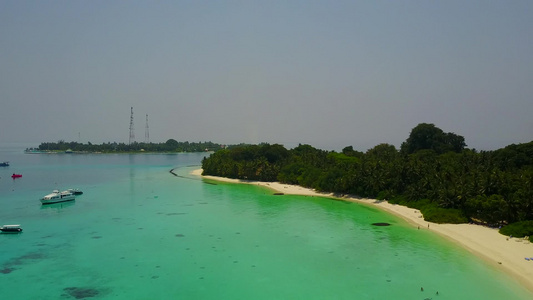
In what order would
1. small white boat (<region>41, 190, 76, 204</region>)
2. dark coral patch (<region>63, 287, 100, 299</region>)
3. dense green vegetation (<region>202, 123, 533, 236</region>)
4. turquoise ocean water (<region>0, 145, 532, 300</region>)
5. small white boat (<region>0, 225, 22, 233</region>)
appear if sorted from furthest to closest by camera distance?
small white boat (<region>41, 190, 76, 204</region>), small white boat (<region>0, 225, 22, 233</region>), dense green vegetation (<region>202, 123, 533, 236</region>), turquoise ocean water (<region>0, 145, 532, 300</region>), dark coral patch (<region>63, 287, 100, 299</region>)

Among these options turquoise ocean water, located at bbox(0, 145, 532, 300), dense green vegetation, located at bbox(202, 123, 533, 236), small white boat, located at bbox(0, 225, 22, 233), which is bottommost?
turquoise ocean water, located at bbox(0, 145, 532, 300)

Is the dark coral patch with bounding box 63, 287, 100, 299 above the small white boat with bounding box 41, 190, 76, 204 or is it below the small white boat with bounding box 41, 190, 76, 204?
below

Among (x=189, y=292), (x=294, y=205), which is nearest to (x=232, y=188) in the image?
(x=294, y=205)

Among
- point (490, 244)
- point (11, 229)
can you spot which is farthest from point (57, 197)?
point (490, 244)

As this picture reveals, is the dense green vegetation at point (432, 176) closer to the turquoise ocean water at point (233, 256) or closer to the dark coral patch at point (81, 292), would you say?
the turquoise ocean water at point (233, 256)

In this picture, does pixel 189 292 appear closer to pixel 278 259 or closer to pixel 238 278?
pixel 238 278

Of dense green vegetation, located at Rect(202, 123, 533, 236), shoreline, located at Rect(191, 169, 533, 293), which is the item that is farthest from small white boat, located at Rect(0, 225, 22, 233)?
dense green vegetation, located at Rect(202, 123, 533, 236)

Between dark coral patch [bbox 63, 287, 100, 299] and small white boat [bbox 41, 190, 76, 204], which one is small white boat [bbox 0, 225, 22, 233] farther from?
dark coral patch [bbox 63, 287, 100, 299]
